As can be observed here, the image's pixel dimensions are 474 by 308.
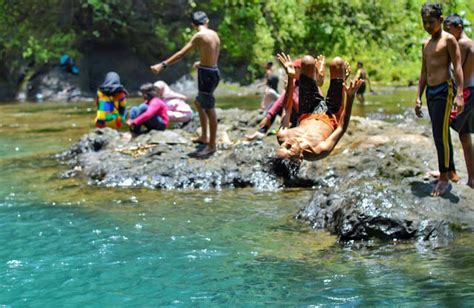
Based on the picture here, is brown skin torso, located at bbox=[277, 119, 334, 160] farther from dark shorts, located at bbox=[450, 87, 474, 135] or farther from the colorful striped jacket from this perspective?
the colorful striped jacket

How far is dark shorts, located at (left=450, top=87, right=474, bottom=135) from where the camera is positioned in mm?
7570

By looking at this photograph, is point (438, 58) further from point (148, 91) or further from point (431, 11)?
point (148, 91)

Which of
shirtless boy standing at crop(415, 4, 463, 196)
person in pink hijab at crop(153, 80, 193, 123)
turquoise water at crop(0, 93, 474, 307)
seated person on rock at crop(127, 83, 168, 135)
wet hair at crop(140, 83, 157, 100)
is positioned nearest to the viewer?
turquoise water at crop(0, 93, 474, 307)

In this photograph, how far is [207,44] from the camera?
1019 centimetres

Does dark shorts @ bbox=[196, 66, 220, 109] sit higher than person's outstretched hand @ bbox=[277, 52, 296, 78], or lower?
lower

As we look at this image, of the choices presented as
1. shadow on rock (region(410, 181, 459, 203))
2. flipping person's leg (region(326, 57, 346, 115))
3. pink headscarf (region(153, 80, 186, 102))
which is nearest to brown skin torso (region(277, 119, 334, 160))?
flipping person's leg (region(326, 57, 346, 115))

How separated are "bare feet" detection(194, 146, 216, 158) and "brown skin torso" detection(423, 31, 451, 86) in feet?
13.8

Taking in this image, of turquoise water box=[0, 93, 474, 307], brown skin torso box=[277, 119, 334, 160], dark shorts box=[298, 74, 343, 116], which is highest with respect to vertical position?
dark shorts box=[298, 74, 343, 116]

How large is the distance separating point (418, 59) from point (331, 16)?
5937 mm

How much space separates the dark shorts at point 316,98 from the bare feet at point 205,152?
3.81 meters

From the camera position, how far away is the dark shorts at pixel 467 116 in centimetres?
757

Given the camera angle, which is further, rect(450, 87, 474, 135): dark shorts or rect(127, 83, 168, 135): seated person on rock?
rect(127, 83, 168, 135): seated person on rock

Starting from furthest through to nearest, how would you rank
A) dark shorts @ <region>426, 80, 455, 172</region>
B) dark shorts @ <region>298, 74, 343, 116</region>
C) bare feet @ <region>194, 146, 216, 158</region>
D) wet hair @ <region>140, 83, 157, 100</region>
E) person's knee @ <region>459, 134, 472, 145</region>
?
wet hair @ <region>140, 83, 157, 100</region>
bare feet @ <region>194, 146, 216, 158</region>
person's knee @ <region>459, 134, 472, 145</region>
dark shorts @ <region>426, 80, 455, 172</region>
dark shorts @ <region>298, 74, 343, 116</region>

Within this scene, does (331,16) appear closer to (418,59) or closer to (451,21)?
(418,59)
